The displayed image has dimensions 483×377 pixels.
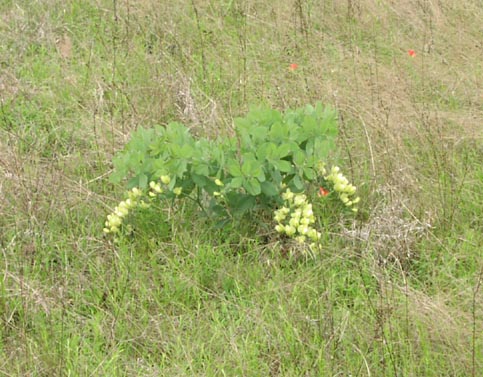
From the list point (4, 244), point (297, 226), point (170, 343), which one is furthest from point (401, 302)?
point (4, 244)

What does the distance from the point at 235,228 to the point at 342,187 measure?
49 cm

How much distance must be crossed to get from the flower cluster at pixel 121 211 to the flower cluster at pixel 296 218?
1.97ft

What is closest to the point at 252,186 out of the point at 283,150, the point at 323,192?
the point at 283,150

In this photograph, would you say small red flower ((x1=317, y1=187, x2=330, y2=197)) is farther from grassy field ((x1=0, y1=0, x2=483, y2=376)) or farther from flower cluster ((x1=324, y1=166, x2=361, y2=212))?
grassy field ((x1=0, y1=0, x2=483, y2=376))

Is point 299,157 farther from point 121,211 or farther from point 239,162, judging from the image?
point 121,211

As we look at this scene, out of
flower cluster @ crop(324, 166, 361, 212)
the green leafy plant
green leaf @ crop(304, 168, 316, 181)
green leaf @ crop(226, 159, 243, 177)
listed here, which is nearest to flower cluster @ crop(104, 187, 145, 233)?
the green leafy plant

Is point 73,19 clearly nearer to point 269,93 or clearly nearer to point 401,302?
point 269,93

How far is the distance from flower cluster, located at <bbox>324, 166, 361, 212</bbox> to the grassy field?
4.0 inches

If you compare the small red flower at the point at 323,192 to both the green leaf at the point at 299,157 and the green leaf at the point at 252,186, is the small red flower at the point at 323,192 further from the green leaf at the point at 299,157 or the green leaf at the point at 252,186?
the green leaf at the point at 252,186

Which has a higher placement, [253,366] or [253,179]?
[253,179]

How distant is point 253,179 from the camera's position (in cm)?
342

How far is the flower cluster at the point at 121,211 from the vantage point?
359 centimetres

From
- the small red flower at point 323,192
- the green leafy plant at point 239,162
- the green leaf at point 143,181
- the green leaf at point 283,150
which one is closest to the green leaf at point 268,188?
the green leafy plant at point 239,162

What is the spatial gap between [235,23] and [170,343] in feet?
10.3
